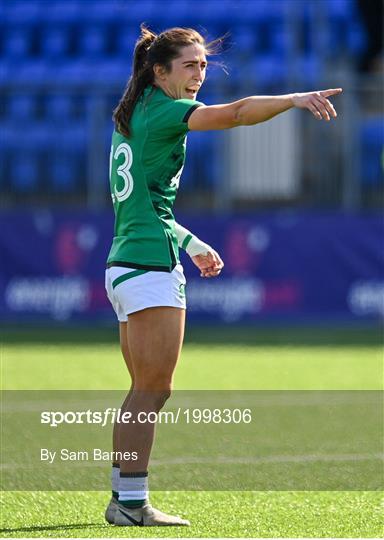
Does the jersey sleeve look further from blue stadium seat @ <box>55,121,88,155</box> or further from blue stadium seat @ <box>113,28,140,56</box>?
blue stadium seat @ <box>113,28,140,56</box>

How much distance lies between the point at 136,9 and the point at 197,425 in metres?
14.4

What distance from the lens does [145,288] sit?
16.4 feet

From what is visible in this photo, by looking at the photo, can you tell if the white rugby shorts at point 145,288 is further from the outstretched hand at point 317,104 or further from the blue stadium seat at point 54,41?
the blue stadium seat at point 54,41

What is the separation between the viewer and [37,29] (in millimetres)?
20953

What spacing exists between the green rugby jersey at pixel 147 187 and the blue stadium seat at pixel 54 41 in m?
15.8

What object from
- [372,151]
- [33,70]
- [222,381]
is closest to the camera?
[222,381]

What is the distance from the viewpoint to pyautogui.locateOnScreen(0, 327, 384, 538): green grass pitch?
4879 mm

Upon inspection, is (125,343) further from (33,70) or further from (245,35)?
(245,35)

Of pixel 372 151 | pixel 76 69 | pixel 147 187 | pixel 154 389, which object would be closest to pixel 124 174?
pixel 147 187

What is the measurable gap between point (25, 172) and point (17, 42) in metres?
5.53

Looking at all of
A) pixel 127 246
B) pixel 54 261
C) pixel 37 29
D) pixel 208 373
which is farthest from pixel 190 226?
pixel 127 246

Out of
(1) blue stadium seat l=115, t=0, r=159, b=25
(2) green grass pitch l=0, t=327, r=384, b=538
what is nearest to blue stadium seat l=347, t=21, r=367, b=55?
(1) blue stadium seat l=115, t=0, r=159, b=25

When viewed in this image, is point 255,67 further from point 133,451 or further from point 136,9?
point 133,451

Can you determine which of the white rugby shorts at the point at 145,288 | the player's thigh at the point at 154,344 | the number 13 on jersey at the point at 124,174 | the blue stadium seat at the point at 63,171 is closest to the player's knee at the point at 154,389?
the player's thigh at the point at 154,344
